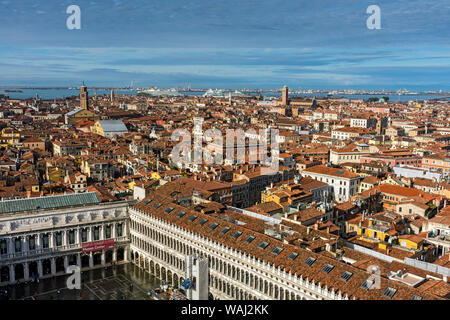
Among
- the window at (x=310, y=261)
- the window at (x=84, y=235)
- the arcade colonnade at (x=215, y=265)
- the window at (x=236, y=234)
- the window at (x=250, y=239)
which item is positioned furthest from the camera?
the window at (x=84, y=235)

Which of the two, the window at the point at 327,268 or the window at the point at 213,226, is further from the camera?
the window at the point at 213,226

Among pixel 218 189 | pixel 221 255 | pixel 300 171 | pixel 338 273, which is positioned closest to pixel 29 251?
pixel 221 255

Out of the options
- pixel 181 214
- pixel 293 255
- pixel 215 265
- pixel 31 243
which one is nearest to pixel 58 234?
pixel 31 243

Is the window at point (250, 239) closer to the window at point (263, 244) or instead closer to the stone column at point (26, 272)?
the window at point (263, 244)

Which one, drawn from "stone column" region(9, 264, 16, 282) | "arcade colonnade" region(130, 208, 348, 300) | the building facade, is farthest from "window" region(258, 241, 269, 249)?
"stone column" region(9, 264, 16, 282)

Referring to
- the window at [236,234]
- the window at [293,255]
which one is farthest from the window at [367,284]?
the window at [236,234]

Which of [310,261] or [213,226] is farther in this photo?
[213,226]

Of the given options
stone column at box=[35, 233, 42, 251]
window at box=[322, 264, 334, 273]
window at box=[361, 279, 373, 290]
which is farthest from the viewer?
stone column at box=[35, 233, 42, 251]

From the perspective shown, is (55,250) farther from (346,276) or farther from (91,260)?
(346,276)

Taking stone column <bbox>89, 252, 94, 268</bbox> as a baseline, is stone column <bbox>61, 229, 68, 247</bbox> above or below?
above

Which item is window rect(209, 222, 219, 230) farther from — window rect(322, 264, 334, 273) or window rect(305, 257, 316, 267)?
window rect(322, 264, 334, 273)

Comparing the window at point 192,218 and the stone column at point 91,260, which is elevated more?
the window at point 192,218
